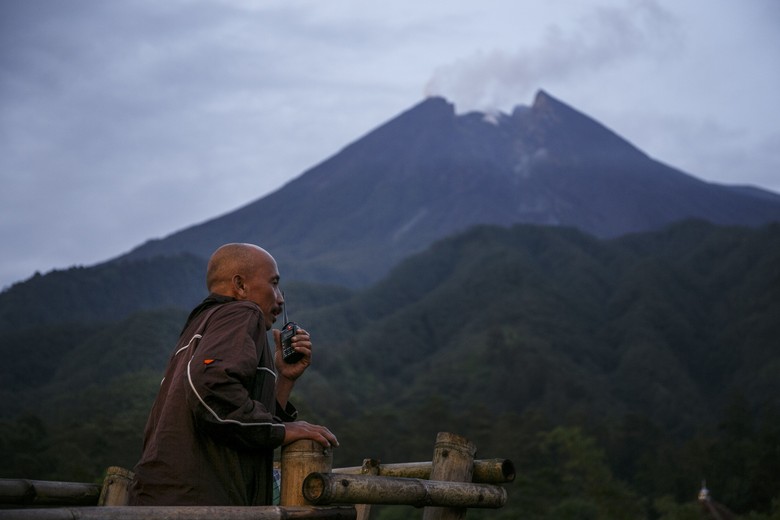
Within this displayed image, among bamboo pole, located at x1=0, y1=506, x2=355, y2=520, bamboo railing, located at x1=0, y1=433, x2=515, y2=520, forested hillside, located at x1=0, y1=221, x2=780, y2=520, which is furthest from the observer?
forested hillside, located at x1=0, y1=221, x2=780, y2=520

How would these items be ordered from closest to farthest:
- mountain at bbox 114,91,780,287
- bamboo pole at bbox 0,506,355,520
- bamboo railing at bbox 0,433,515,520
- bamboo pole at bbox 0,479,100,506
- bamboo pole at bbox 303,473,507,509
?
bamboo pole at bbox 0,506,355,520 < bamboo railing at bbox 0,433,515,520 < bamboo pole at bbox 303,473,507,509 < bamboo pole at bbox 0,479,100,506 < mountain at bbox 114,91,780,287

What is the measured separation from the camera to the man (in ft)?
9.37

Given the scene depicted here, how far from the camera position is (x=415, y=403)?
5988 cm

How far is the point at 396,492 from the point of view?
305cm

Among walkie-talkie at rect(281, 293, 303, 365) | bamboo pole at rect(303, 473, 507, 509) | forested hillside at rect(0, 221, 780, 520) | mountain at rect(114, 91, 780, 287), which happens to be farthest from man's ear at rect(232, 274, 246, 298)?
mountain at rect(114, 91, 780, 287)

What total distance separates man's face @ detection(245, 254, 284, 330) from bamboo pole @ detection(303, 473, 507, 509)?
1.95ft

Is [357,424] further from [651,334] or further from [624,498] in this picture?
[651,334]

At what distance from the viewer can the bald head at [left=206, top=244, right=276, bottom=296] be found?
3.31 m

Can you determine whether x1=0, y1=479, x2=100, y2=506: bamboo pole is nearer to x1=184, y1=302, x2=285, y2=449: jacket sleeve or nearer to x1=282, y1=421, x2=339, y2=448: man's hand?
x1=184, y1=302, x2=285, y2=449: jacket sleeve

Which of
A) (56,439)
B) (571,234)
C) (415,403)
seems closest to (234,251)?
A: (56,439)

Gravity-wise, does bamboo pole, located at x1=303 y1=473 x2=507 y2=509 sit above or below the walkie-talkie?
below

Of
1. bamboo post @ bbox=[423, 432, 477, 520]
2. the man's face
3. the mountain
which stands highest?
the mountain

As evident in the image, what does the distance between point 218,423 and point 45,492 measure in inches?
44.4

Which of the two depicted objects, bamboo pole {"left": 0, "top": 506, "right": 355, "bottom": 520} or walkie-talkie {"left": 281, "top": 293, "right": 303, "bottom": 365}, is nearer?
bamboo pole {"left": 0, "top": 506, "right": 355, "bottom": 520}
